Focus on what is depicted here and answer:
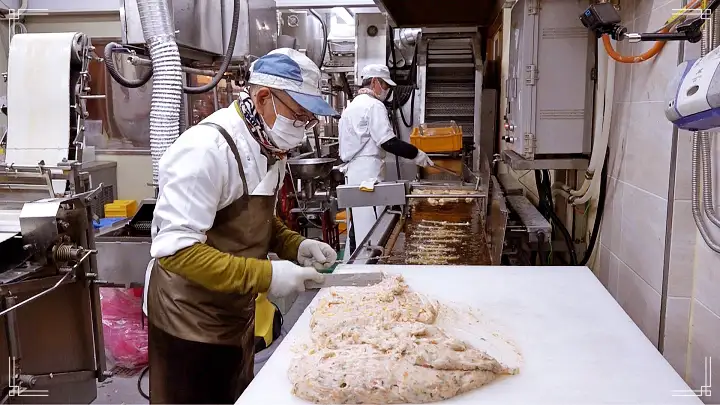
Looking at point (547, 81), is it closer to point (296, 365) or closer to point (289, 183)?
point (296, 365)

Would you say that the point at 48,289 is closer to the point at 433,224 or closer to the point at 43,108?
the point at 43,108

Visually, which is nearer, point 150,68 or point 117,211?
point 150,68

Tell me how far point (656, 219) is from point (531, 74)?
0.91m

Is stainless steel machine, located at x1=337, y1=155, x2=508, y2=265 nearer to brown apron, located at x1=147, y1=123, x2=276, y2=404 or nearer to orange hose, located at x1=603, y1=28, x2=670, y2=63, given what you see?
brown apron, located at x1=147, y1=123, x2=276, y2=404

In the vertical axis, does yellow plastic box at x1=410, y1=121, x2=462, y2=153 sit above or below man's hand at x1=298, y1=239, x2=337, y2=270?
above

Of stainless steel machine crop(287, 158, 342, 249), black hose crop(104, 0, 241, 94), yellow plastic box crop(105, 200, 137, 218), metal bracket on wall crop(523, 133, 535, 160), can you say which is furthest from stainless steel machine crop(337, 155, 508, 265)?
yellow plastic box crop(105, 200, 137, 218)

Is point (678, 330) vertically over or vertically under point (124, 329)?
over

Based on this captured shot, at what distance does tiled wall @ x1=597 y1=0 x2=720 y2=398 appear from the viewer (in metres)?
1.71

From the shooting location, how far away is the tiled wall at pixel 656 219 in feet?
5.60

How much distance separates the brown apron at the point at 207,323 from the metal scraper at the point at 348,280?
29 centimetres

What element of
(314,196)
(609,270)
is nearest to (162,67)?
→ (609,270)

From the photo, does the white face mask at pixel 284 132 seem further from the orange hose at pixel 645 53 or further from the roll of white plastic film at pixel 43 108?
the roll of white plastic film at pixel 43 108

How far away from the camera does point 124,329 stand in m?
3.53

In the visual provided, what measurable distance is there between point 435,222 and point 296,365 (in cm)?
210
